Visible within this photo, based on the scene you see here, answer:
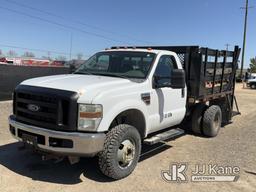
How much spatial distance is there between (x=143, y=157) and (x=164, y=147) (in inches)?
37.8

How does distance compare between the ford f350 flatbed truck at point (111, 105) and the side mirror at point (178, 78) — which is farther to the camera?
the side mirror at point (178, 78)

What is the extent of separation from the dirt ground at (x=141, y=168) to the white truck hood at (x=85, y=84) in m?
1.29


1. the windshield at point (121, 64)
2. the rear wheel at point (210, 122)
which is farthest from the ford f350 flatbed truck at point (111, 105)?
the rear wheel at point (210, 122)

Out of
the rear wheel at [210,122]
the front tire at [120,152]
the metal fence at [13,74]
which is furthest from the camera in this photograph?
the metal fence at [13,74]

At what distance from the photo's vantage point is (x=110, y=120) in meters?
4.88

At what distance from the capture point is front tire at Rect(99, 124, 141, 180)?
493 centimetres

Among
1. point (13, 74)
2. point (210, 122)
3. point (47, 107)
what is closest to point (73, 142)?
point (47, 107)

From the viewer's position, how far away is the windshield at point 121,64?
6.05 m

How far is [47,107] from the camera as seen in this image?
4.80 m

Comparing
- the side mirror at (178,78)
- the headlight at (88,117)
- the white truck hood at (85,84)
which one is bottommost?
the headlight at (88,117)

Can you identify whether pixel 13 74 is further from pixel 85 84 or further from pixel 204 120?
pixel 85 84

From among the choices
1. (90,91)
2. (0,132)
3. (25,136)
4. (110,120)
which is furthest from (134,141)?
(0,132)

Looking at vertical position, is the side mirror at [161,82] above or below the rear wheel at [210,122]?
above

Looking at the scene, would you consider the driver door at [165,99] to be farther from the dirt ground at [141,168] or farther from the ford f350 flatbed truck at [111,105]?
the dirt ground at [141,168]
